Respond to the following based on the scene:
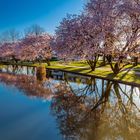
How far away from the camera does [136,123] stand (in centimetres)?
1141

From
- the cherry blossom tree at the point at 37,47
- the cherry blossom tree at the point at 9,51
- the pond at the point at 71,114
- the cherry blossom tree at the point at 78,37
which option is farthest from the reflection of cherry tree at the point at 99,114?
the cherry blossom tree at the point at 9,51

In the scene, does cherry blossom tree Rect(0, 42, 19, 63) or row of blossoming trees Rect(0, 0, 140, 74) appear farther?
cherry blossom tree Rect(0, 42, 19, 63)

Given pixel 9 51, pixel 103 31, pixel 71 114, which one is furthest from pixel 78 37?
pixel 9 51

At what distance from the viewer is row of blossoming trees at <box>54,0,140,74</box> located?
25.1 m

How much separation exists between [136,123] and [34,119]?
436 centimetres

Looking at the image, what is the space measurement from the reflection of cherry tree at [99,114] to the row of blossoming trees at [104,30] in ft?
24.1

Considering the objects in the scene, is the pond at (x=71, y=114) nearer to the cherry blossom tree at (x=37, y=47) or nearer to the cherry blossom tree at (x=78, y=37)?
the cherry blossom tree at (x=78, y=37)

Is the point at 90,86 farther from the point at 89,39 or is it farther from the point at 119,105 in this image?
the point at 119,105

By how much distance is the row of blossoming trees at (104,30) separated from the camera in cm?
2514

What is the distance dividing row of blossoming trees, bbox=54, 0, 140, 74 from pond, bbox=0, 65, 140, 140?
22.8 ft

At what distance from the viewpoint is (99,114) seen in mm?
12844

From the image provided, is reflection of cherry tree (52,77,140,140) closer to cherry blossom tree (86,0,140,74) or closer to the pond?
the pond

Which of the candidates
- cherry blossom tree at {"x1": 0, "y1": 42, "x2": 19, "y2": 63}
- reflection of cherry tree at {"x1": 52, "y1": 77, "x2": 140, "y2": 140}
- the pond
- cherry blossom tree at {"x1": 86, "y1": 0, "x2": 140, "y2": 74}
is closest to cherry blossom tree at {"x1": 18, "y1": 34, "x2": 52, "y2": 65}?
cherry blossom tree at {"x1": 0, "y1": 42, "x2": 19, "y2": 63}

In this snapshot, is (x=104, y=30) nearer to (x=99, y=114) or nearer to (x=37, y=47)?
(x=99, y=114)
